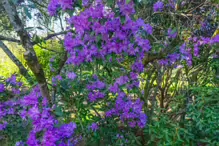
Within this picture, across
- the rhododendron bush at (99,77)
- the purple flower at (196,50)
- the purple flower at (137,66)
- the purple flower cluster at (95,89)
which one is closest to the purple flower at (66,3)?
the rhododendron bush at (99,77)

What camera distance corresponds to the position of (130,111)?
2.41m

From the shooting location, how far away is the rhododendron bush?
1.61m

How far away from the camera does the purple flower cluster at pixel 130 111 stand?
2.40 metres

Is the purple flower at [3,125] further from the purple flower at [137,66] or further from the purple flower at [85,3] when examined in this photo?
the purple flower at [85,3]

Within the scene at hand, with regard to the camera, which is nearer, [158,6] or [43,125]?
[43,125]

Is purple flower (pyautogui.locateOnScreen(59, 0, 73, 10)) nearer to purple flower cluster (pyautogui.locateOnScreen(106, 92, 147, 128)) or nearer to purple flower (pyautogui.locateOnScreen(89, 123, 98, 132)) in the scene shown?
purple flower cluster (pyautogui.locateOnScreen(106, 92, 147, 128))

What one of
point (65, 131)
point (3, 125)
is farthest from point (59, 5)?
point (3, 125)

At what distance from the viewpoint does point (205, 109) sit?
225cm

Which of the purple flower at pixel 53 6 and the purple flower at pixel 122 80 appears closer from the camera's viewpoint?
the purple flower at pixel 53 6

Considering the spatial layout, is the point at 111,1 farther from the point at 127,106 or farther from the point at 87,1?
the point at 127,106

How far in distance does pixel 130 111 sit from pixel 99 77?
0.52 m

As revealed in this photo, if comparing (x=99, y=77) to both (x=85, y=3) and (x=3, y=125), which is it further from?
(x=85, y=3)

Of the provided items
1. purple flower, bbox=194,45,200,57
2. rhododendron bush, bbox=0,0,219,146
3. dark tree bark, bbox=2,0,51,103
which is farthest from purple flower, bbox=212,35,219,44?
dark tree bark, bbox=2,0,51,103

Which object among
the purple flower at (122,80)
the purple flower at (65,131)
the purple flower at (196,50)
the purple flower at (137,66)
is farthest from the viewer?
the purple flower at (196,50)
